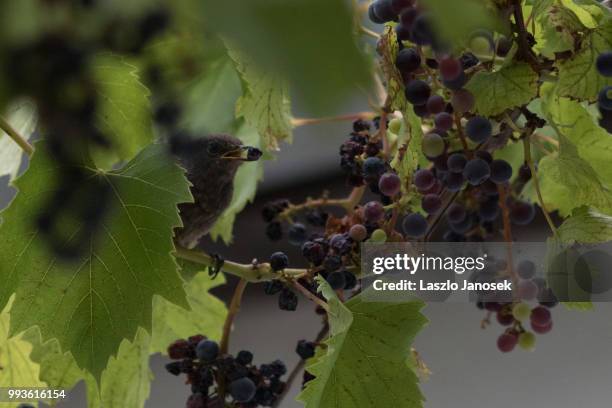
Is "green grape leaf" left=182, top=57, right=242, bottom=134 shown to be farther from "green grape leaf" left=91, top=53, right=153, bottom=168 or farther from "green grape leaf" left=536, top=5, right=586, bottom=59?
"green grape leaf" left=536, top=5, right=586, bottom=59

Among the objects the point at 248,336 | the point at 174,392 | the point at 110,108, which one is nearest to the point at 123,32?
the point at 110,108

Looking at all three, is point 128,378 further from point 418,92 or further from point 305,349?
point 418,92

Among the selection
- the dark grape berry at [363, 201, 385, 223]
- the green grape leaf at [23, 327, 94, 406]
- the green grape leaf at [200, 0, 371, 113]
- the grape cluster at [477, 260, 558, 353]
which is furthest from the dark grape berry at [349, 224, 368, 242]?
the green grape leaf at [200, 0, 371, 113]

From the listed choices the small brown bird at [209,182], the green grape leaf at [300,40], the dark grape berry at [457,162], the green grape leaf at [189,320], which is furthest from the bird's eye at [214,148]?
the green grape leaf at [300,40]

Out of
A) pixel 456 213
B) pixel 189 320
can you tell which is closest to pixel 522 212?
pixel 456 213

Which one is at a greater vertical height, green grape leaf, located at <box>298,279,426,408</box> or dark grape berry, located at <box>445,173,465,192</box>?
dark grape berry, located at <box>445,173,465,192</box>

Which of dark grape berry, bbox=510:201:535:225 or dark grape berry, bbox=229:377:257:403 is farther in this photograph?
dark grape berry, bbox=510:201:535:225
